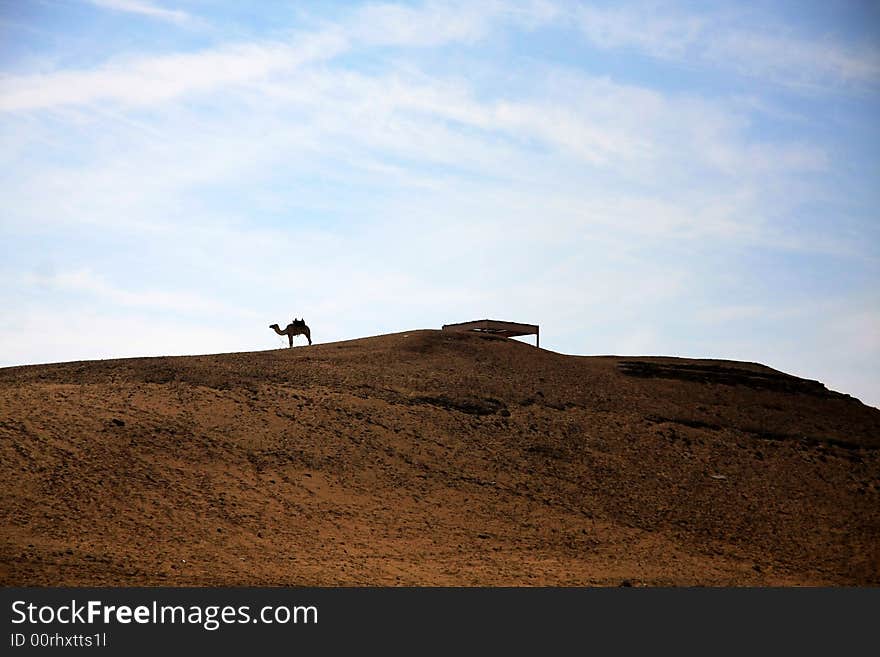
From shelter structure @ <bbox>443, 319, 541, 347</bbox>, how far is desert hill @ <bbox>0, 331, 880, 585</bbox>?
4.10 m

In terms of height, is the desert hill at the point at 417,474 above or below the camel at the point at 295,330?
below

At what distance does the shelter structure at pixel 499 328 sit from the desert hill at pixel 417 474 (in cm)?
410

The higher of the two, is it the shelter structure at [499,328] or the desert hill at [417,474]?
the shelter structure at [499,328]

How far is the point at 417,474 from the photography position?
2291 cm

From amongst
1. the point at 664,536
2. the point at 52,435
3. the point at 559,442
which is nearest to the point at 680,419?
the point at 559,442

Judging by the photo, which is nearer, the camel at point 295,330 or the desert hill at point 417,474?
the desert hill at point 417,474

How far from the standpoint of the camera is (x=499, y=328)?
121 ft

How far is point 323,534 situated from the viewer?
19.3m

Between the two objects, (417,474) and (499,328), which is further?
(499,328)

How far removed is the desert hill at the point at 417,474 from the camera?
18.0m

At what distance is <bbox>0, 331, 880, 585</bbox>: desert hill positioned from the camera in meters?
18.0

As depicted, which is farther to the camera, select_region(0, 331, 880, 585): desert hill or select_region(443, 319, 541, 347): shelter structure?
select_region(443, 319, 541, 347): shelter structure

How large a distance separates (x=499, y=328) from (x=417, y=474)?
14.5m

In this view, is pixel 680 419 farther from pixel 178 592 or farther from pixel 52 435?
pixel 178 592
